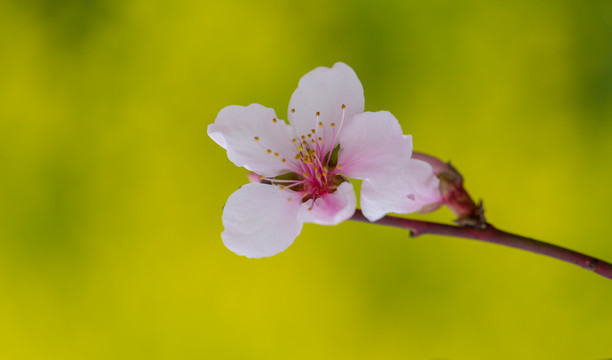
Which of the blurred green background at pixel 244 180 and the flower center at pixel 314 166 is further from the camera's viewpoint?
the blurred green background at pixel 244 180

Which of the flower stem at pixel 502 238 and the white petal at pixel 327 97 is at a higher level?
the white petal at pixel 327 97

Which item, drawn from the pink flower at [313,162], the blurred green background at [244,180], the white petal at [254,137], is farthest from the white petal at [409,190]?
the blurred green background at [244,180]

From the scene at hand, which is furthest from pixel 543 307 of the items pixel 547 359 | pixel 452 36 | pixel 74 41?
pixel 74 41

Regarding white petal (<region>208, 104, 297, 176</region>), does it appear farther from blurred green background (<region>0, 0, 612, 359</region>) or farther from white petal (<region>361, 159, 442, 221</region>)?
blurred green background (<region>0, 0, 612, 359</region>)

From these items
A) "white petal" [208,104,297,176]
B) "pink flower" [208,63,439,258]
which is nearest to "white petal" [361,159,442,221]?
"pink flower" [208,63,439,258]

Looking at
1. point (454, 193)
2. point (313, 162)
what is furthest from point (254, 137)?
point (454, 193)

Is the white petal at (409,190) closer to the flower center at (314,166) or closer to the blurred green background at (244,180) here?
the flower center at (314,166)
